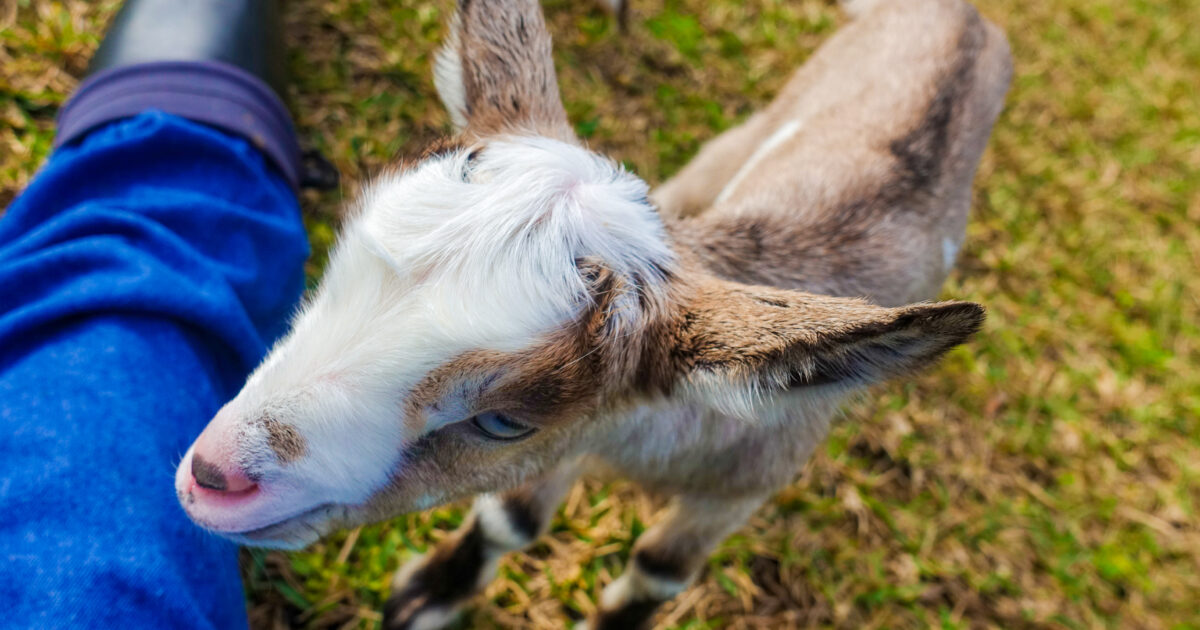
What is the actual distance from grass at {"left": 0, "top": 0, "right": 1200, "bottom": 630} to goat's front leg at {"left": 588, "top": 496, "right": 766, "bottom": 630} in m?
0.24

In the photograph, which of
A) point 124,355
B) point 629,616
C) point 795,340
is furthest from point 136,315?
point 629,616

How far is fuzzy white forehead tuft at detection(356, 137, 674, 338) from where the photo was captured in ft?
6.29

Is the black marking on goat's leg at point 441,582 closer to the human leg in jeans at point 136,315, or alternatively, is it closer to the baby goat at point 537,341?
the baby goat at point 537,341

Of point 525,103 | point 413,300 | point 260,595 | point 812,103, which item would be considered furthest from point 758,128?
point 260,595

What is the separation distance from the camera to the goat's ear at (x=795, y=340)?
5.35ft

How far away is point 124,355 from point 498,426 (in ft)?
4.00

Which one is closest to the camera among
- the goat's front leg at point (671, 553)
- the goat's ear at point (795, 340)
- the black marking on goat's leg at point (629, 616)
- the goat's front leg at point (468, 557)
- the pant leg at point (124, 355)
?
the goat's ear at point (795, 340)

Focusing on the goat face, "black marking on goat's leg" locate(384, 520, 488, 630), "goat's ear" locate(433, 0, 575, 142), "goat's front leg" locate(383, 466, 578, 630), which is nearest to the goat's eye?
the goat face

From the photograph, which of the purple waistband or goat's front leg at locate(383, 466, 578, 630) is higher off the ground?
the purple waistband

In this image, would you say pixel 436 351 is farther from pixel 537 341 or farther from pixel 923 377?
pixel 923 377

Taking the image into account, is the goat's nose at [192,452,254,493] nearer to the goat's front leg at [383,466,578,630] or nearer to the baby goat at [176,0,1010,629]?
the baby goat at [176,0,1010,629]

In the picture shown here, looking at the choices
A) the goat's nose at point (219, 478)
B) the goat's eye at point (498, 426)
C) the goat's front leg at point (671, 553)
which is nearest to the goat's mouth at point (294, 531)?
the goat's nose at point (219, 478)

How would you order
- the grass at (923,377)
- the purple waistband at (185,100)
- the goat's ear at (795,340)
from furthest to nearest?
the grass at (923,377) < the purple waistband at (185,100) < the goat's ear at (795,340)

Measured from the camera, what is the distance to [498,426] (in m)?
2.06
